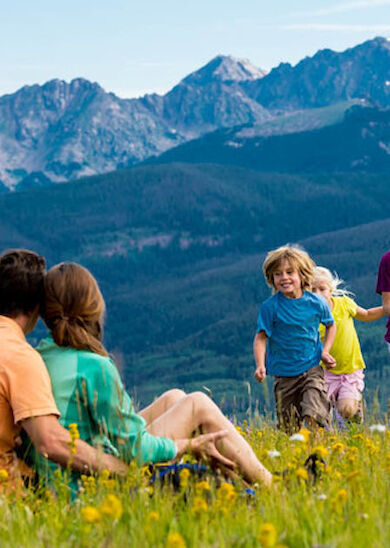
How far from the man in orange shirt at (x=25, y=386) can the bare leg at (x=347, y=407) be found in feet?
14.7

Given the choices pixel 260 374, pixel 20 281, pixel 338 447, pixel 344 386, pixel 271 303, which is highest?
pixel 20 281

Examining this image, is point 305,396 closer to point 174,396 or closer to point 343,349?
point 343,349

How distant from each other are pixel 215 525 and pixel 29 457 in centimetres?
160

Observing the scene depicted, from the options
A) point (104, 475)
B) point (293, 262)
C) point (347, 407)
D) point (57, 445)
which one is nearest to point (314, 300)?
point (293, 262)

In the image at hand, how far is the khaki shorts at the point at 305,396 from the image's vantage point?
7637mm

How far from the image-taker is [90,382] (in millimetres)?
4488

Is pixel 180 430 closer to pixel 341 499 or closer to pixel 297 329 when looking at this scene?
pixel 341 499

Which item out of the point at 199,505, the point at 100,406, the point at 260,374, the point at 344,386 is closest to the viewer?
the point at 199,505

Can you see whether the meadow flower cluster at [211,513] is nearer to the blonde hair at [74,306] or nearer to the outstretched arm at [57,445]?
the outstretched arm at [57,445]

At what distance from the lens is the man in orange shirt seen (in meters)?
4.17

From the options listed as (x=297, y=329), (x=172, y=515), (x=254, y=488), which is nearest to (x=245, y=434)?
(x=297, y=329)

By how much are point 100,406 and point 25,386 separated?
480 mm

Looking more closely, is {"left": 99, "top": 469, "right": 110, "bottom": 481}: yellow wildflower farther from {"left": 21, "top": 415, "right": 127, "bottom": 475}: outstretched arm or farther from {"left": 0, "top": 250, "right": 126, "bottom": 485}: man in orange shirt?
{"left": 0, "top": 250, "right": 126, "bottom": 485}: man in orange shirt

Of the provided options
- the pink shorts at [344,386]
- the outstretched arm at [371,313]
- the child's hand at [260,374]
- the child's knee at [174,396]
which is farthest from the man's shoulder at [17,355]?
the pink shorts at [344,386]
